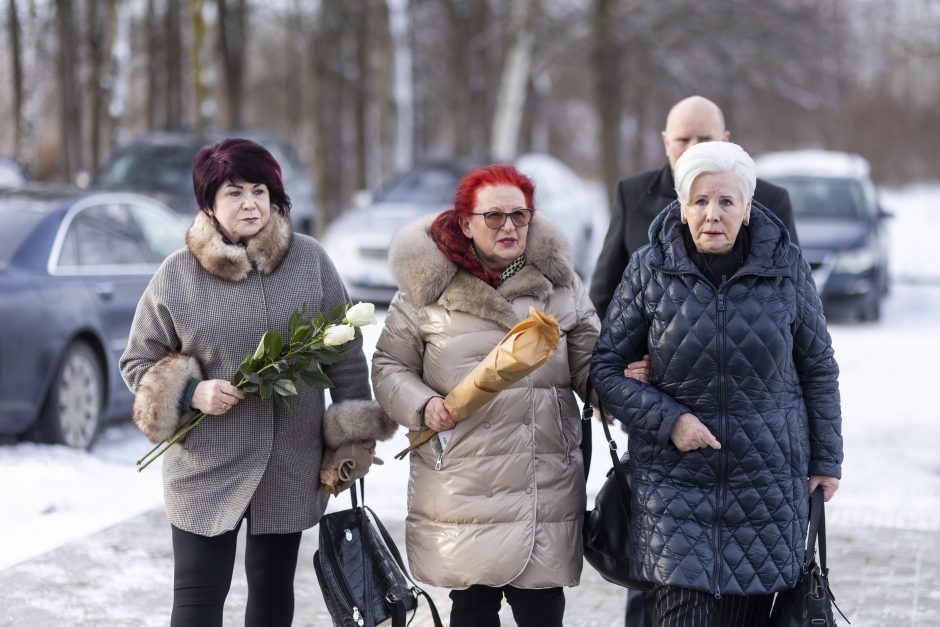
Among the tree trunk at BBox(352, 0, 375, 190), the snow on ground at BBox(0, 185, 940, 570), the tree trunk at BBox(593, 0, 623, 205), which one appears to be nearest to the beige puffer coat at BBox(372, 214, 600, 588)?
the snow on ground at BBox(0, 185, 940, 570)

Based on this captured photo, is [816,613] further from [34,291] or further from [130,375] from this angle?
[34,291]

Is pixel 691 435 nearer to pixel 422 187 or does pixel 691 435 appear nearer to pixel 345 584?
pixel 345 584

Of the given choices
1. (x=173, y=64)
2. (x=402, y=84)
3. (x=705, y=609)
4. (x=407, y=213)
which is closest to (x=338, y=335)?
(x=705, y=609)

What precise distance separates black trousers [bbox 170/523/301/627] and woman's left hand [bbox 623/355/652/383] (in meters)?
1.15

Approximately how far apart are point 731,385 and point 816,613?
2.20ft

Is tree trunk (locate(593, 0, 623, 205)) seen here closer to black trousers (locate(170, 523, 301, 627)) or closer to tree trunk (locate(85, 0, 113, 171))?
tree trunk (locate(85, 0, 113, 171))

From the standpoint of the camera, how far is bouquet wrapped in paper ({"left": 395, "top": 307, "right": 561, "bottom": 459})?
3406 mm

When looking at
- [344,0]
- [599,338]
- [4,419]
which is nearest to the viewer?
[599,338]

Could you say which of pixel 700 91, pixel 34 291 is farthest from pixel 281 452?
pixel 700 91

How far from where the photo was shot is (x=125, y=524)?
6.21 m

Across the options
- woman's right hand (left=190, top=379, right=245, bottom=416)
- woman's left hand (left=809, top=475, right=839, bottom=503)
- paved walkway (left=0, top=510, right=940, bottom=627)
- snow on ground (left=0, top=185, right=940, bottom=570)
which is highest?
woman's right hand (left=190, top=379, right=245, bottom=416)

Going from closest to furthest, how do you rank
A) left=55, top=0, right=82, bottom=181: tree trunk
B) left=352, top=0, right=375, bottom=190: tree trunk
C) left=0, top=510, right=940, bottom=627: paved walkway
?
left=0, top=510, right=940, bottom=627: paved walkway < left=55, top=0, right=82, bottom=181: tree trunk < left=352, top=0, right=375, bottom=190: tree trunk

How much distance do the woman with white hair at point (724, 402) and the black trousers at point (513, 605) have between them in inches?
14.4

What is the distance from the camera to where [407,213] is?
14727 mm
